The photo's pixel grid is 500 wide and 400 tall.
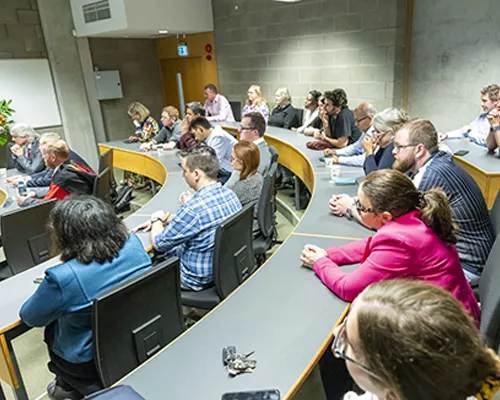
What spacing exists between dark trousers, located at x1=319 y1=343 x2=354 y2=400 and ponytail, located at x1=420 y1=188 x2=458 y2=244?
2.18ft

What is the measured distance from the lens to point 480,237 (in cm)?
193

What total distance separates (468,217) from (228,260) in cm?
125

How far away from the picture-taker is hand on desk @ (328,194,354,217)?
7.75 ft

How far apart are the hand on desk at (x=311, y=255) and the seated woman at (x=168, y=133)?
353 cm

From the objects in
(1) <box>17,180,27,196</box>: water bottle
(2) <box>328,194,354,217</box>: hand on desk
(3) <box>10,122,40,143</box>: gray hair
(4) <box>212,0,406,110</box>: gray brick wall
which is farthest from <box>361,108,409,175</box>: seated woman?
(3) <box>10,122,40,143</box>: gray hair

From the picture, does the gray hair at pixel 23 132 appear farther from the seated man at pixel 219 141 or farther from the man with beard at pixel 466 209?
the man with beard at pixel 466 209

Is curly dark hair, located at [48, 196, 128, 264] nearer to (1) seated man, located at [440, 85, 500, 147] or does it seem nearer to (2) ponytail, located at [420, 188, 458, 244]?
(2) ponytail, located at [420, 188, 458, 244]

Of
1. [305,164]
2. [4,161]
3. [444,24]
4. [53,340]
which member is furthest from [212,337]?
[4,161]

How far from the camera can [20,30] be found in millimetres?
6301

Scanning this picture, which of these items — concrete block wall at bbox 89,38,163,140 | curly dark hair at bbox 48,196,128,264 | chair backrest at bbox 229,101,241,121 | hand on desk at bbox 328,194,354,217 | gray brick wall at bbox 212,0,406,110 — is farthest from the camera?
concrete block wall at bbox 89,38,163,140

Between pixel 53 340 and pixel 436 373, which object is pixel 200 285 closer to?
pixel 53 340

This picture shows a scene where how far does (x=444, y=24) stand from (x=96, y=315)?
527 centimetres

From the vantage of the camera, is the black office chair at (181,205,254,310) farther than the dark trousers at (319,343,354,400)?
Yes

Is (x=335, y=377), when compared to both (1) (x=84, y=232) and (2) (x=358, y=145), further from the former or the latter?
(2) (x=358, y=145)
